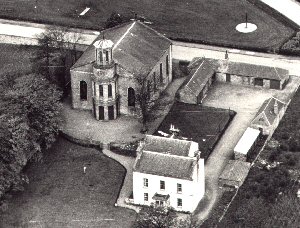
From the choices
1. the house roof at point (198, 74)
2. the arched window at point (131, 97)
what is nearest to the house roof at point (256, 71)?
the house roof at point (198, 74)

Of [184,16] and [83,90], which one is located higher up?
[83,90]

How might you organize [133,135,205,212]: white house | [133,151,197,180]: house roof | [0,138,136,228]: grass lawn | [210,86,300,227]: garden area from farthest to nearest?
[0,138,136,228]: grass lawn → [133,135,205,212]: white house → [133,151,197,180]: house roof → [210,86,300,227]: garden area

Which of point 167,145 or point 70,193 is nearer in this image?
point 167,145

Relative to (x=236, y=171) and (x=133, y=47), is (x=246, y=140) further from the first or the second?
(x=133, y=47)

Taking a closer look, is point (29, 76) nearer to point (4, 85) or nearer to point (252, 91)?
point (4, 85)

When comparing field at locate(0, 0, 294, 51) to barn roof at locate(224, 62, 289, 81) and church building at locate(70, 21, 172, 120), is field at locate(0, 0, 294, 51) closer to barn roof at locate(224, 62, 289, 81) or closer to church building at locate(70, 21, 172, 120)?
barn roof at locate(224, 62, 289, 81)

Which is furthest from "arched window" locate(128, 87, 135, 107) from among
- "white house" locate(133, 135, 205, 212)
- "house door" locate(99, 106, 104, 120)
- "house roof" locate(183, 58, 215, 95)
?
"white house" locate(133, 135, 205, 212)

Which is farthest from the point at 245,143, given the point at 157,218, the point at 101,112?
the point at 157,218
